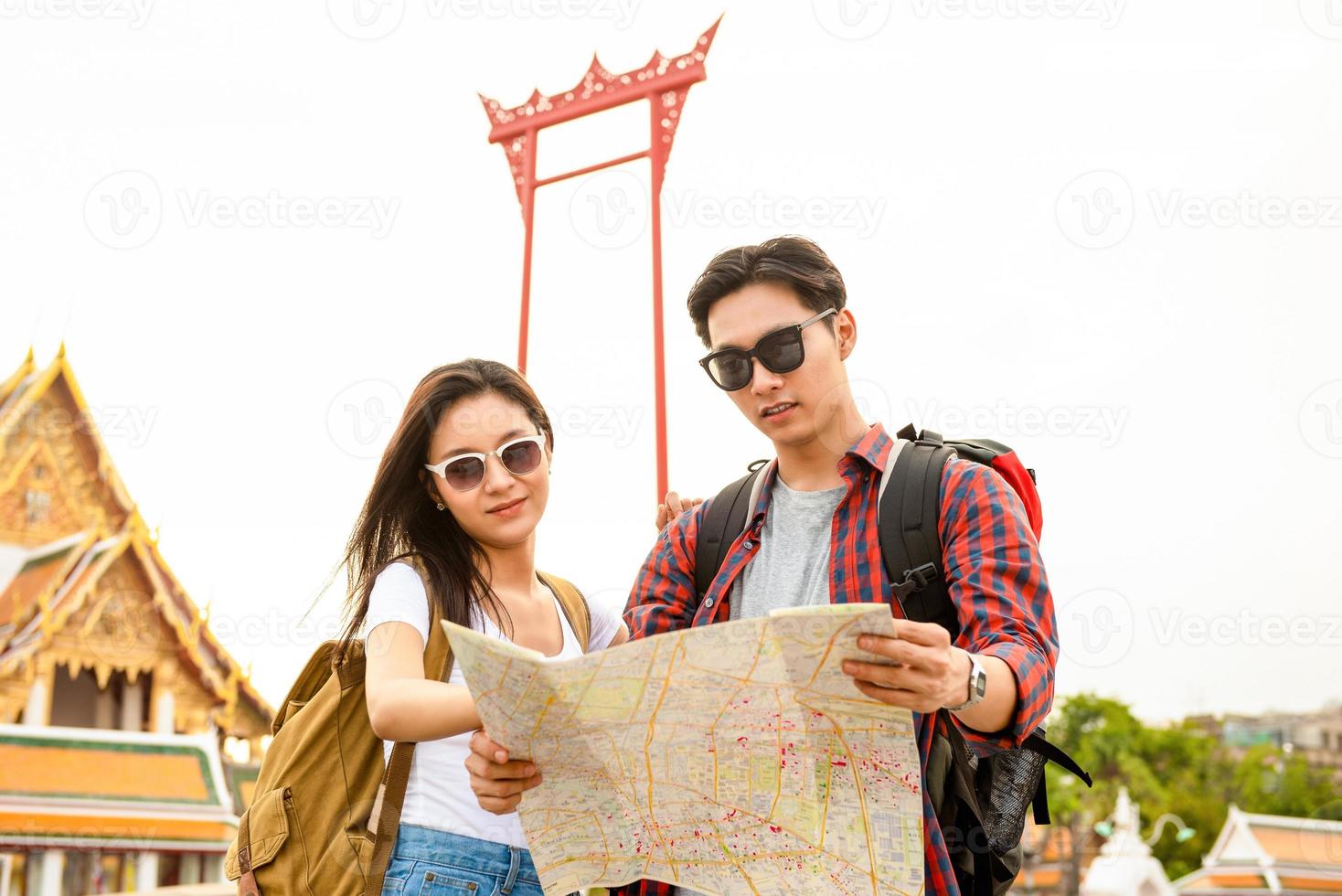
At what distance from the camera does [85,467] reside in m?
11.7

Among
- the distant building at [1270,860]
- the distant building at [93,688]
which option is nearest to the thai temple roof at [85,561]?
the distant building at [93,688]

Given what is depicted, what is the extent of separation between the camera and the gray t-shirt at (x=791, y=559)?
2.05 meters

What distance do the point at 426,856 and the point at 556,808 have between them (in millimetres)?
388

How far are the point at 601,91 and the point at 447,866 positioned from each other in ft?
18.3

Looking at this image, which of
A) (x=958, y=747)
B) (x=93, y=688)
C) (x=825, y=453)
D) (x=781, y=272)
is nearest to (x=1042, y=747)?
(x=958, y=747)

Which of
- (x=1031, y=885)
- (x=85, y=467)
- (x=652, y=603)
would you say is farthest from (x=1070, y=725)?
(x=652, y=603)

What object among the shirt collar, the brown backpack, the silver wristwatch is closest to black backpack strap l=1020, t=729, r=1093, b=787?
the silver wristwatch

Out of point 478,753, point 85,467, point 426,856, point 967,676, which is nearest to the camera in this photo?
point 967,676

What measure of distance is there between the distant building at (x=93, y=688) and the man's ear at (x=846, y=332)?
10095mm

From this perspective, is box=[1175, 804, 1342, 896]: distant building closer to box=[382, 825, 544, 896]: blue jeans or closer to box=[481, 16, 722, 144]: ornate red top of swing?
box=[481, 16, 722, 144]: ornate red top of swing

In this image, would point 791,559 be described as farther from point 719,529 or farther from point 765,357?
point 765,357

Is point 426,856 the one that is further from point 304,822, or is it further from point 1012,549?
point 1012,549

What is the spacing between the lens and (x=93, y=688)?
11.4 m

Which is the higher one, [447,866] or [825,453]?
[825,453]
